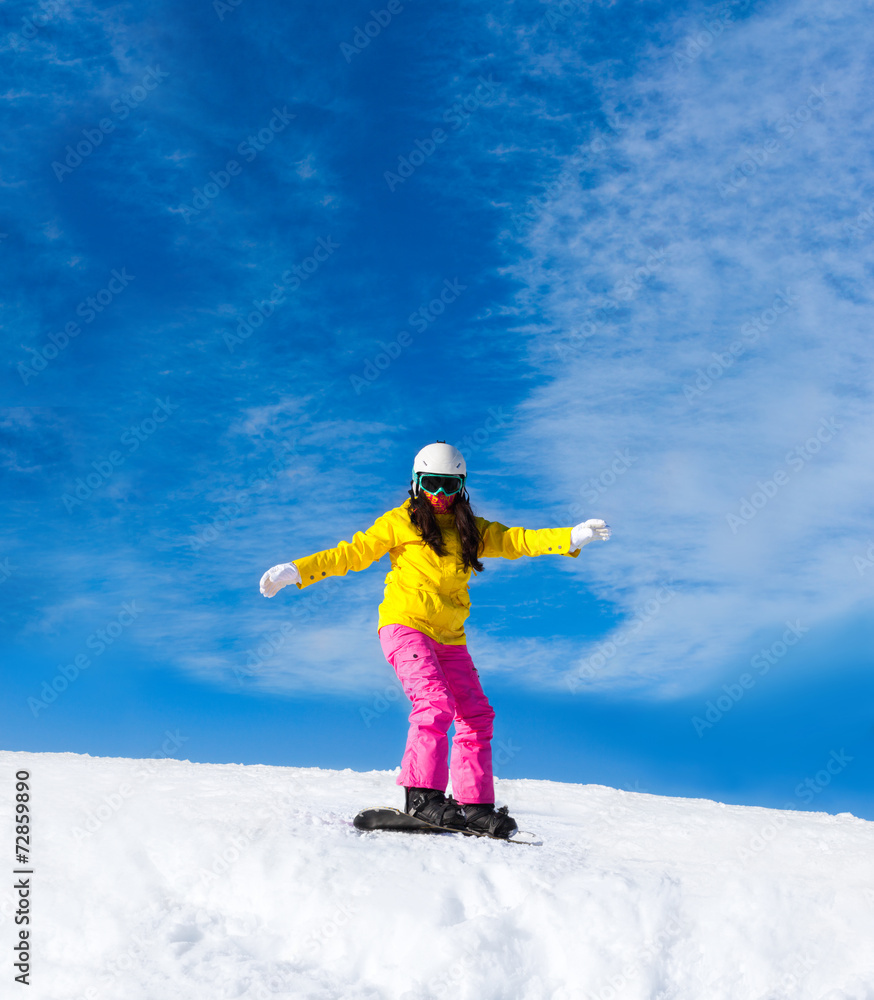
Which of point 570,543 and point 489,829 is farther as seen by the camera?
point 570,543

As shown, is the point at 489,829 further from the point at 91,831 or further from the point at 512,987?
the point at 91,831

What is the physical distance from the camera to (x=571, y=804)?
6.70 m

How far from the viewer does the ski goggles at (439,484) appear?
5.78 m

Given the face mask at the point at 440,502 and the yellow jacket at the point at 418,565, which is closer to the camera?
the yellow jacket at the point at 418,565

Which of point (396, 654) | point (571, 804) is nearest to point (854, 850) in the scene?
point (571, 804)

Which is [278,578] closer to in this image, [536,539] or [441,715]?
[441,715]

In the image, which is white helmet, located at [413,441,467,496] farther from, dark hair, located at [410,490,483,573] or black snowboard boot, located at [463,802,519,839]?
black snowboard boot, located at [463,802,519,839]

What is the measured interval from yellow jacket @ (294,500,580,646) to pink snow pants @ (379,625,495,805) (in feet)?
0.40

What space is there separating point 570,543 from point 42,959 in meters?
3.89

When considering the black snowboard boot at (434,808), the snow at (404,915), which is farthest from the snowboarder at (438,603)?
the snow at (404,915)

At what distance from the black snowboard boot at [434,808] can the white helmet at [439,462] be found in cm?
205

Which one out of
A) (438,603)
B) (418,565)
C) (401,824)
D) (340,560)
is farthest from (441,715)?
(340,560)

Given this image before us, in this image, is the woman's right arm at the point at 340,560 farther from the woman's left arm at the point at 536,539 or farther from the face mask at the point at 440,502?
the woman's left arm at the point at 536,539

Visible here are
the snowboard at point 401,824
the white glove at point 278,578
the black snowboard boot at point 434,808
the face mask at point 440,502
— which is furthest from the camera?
the face mask at point 440,502
